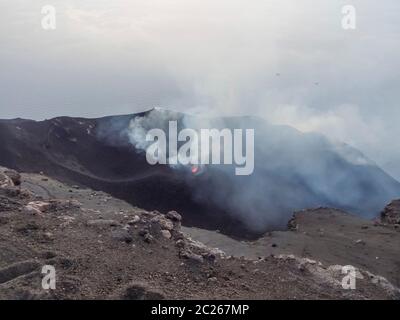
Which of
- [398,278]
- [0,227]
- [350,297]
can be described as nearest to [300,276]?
[350,297]

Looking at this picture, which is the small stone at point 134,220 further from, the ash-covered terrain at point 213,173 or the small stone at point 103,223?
the ash-covered terrain at point 213,173

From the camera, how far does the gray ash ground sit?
29.3 ft

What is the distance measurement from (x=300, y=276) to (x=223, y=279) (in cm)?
165

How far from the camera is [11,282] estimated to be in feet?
29.0

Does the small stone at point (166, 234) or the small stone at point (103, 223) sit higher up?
the small stone at point (103, 223)

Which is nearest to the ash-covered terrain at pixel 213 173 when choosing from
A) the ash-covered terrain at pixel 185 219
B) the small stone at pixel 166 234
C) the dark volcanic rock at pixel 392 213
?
the ash-covered terrain at pixel 185 219

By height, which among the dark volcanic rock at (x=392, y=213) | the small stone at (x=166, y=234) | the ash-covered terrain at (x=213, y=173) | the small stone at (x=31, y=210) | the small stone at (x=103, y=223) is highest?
the ash-covered terrain at (x=213, y=173)

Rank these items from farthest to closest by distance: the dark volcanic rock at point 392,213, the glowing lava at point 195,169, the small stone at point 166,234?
the glowing lava at point 195,169 < the dark volcanic rock at point 392,213 < the small stone at point 166,234

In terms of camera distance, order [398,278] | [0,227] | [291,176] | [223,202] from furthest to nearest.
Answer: [291,176]
[223,202]
[398,278]
[0,227]

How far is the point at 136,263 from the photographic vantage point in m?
9.87

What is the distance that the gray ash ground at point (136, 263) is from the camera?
8.95 metres

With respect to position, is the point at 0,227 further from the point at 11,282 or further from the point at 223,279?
the point at 223,279

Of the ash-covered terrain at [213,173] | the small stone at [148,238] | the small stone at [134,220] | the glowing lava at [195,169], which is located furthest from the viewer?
the glowing lava at [195,169]

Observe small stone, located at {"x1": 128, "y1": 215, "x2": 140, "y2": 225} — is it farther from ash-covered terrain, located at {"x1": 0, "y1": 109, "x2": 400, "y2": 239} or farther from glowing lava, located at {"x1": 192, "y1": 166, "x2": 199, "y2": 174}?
glowing lava, located at {"x1": 192, "y1": 166, "x2": 199, "y2": 174}
